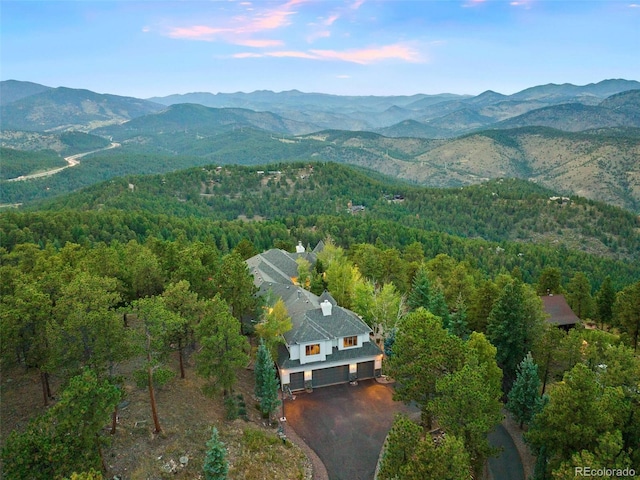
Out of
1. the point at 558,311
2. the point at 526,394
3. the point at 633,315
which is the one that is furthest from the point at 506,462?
the point at 558,311

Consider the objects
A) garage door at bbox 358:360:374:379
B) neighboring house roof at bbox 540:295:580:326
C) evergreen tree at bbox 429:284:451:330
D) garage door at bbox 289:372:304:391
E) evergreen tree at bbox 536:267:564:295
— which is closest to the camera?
garage door at bbox 289:372:304:391

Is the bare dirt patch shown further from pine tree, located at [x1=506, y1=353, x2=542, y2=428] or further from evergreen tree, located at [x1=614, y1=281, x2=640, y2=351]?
evergreen tree, located at [x1=614, y1=281, x2=640, y2=351]

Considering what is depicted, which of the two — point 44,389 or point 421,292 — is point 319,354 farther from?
point 44,389

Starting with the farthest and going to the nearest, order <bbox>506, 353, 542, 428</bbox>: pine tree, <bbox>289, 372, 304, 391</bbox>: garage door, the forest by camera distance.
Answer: <bbox>289, 372, 304, 391</bbox>: garage door → <bbox>506, 353, 542, 428</bbox>: pine tree → the forest

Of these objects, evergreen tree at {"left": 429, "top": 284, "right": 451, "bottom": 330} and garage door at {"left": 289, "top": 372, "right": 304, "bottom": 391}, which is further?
evergreen tree at {"left": 429, "top": 284, "right": 451, "bottom": 330}

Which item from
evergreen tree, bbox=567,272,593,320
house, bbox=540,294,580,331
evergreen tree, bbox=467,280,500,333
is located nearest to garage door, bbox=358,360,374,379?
evergreen tree, bbox=467,280,500,333

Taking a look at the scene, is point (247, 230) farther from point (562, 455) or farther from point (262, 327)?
point (562, 455)
